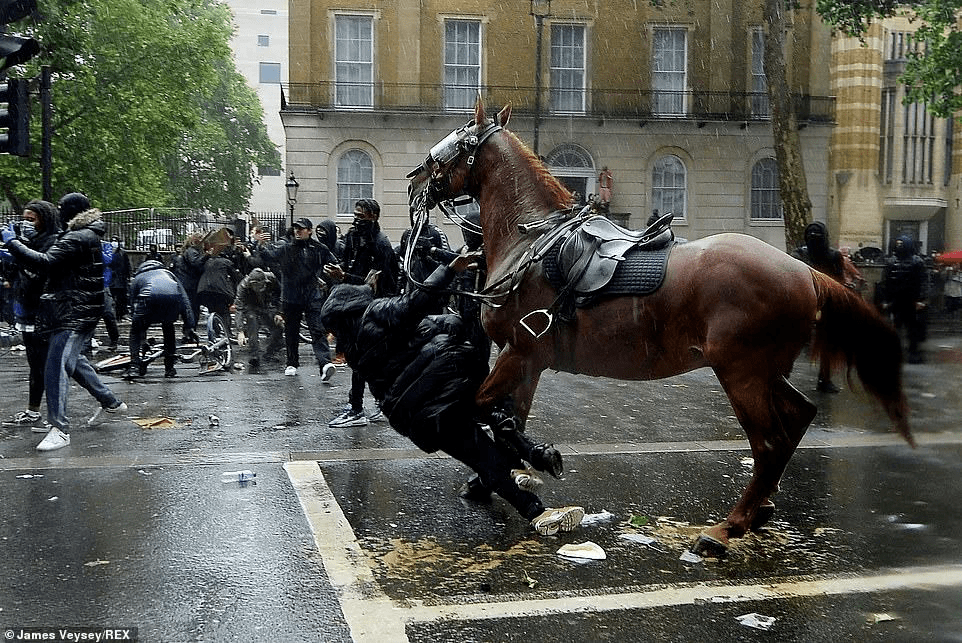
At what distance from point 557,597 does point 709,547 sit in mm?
1007

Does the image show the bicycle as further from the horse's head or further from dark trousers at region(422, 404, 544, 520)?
dark trousers at region(422, 404, 544, 520)

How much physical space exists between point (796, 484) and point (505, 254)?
266cm

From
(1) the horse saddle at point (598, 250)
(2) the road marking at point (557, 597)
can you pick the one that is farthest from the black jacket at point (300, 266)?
(2) the road marking at point (557, 597)

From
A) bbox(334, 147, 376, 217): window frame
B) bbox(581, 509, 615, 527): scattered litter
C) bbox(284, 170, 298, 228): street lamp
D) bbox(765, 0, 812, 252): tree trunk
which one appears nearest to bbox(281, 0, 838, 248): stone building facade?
bbox(334, 147, 376, 217): window frame

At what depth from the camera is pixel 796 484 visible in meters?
6.76

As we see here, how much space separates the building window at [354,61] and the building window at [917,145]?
22081 mm

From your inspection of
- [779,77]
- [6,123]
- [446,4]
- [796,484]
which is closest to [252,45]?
[446,4]

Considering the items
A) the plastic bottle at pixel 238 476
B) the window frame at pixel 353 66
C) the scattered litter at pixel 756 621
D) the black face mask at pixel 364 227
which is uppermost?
the window frame at pixel 353 66

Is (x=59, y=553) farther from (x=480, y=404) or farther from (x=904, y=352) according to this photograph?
(x=904, y=352)

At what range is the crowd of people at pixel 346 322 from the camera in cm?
562

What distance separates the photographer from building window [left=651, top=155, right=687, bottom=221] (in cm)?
3238

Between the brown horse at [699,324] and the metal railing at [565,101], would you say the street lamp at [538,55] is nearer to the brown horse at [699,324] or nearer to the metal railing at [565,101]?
the metal railing at [565,101]

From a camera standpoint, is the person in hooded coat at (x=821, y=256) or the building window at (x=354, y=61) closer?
the person in hooded coat at (x=821, y=256)

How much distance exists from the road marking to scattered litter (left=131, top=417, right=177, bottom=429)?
Result: 4177 mm
